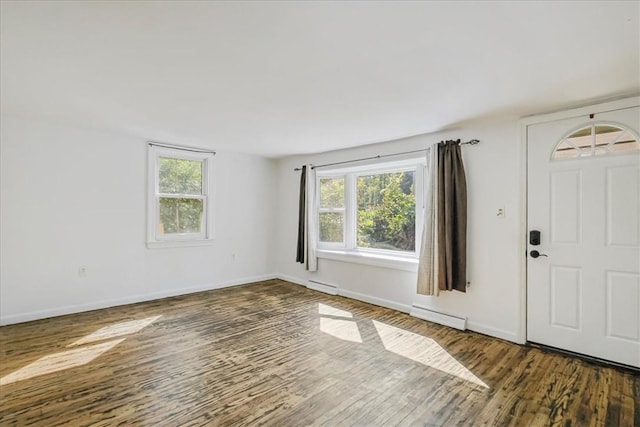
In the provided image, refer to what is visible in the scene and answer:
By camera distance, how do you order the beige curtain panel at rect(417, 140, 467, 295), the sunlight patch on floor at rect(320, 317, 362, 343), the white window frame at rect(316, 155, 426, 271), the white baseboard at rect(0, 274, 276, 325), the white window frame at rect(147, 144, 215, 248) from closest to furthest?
the sunlight patch on floor at rect(320, 317, 362, 343) < the beige curtain panel at rect(417, 140, 467, 295) < the white baseboard at rect(0, 274, 276, 325) < the white window frame at rect(316, 155, 426, 271) < the white window frame at rect(147, 144, 215, 248)

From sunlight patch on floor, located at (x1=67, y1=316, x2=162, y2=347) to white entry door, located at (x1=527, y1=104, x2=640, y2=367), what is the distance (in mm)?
4148

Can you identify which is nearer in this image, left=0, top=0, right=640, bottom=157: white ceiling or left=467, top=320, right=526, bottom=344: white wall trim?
left=0, top=0, right=640, bottom=157: white ceiling

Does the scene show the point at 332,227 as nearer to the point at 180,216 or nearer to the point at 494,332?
the point at 180,216

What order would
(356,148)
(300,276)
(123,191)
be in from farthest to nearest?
(300,276) → (356,148) → (123,191)

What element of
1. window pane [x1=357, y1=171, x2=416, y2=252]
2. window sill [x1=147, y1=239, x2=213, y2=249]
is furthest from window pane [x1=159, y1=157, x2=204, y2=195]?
window pane [x1=357, y1=171, x2=416, y2=252]

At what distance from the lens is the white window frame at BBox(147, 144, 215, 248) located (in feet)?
15.1

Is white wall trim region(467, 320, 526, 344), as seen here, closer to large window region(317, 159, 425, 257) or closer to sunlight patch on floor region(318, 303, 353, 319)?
large window region(317, 159, 425, 257)

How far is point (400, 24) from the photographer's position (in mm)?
1713

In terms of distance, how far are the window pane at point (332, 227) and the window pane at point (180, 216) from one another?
2023mm

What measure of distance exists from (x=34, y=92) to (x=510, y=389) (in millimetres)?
4582

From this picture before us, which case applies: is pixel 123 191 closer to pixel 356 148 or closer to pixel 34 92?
pixel 34 92

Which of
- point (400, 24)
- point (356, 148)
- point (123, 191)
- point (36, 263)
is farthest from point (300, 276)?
point (400, 24)

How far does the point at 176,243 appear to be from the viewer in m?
4.87

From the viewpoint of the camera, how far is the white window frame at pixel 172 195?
4.59 meters
